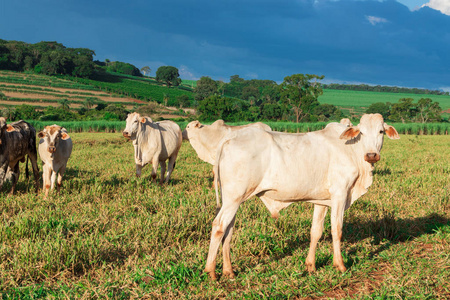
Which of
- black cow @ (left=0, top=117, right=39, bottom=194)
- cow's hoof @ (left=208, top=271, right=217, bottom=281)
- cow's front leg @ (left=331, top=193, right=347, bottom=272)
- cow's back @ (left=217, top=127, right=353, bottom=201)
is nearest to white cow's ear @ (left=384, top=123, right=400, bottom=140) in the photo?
cow's back @ (left=217, top=127, right=353, bottom=201)

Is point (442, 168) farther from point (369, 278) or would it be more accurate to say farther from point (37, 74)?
point (37, 74)

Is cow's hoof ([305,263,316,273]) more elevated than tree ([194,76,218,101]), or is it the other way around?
tree ([194,76,218,101])

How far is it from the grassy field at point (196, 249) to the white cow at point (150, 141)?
2.13 meters

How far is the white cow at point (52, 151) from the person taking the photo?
27.0 ft

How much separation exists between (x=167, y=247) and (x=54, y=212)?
2.55 metres

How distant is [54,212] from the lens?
6.44 metres

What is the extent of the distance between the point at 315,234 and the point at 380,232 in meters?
1.85

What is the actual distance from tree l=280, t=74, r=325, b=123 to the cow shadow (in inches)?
2935

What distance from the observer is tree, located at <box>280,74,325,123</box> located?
3150 inches

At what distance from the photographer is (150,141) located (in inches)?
406

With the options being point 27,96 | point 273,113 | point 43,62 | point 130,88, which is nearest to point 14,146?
point 273,113

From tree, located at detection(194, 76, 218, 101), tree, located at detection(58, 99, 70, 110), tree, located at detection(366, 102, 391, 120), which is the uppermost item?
tree, located at detection(194, 76, 218, 101)

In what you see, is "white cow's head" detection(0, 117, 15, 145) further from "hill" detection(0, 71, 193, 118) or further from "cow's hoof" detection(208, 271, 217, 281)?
"hill" detection(0, 71, 193, 118)

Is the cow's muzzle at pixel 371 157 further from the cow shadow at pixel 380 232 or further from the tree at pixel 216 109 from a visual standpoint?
the tree at pixel 216 109
